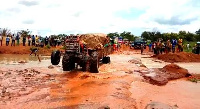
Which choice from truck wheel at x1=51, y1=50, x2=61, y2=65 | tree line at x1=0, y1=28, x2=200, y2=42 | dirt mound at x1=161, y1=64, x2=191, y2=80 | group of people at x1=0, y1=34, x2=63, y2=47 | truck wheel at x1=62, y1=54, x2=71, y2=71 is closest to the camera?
truck wheel at x1=62, y1=54, x2=71, y2=71

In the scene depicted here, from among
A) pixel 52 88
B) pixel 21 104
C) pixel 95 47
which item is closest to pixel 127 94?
pixel 52 88

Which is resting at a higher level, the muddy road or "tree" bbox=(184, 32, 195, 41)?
"tree" bbox=(184, 32, 195, 41)

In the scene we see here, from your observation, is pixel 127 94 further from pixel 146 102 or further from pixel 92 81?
pixel 92 81

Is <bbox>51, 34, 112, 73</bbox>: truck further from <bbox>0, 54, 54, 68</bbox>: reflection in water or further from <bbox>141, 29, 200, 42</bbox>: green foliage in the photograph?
<bbox>141, 29, 200, 42</bbox>: green foliage

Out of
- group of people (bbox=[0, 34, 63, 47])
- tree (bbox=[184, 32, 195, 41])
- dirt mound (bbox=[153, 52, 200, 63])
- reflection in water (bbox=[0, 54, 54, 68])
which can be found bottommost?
reflection in water (bbox=[0, 54, 54, 68])

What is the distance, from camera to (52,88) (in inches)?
401

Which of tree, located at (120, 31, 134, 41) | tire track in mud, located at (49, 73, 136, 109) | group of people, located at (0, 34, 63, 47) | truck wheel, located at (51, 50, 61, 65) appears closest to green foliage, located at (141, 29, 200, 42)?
tree, located at (120, 31, 134, 41)

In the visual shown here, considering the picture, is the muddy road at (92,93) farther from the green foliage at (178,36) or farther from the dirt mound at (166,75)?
the green foliage at (178,36)

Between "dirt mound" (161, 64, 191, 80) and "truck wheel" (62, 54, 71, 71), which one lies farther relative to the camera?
"dirt mound" (161, 64, 191, 80)

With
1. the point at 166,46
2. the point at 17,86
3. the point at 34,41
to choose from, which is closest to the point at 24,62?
the point at 17,86

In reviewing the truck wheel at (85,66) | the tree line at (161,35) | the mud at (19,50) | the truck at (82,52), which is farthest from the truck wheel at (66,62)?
the tree line at (161,35)

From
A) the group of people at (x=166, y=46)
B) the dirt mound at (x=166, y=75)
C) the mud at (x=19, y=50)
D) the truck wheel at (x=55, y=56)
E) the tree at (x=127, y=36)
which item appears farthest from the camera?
the tree at (x=127, y=36)

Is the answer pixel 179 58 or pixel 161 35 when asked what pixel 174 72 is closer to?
pixel 179 58

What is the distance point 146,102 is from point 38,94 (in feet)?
11.8
